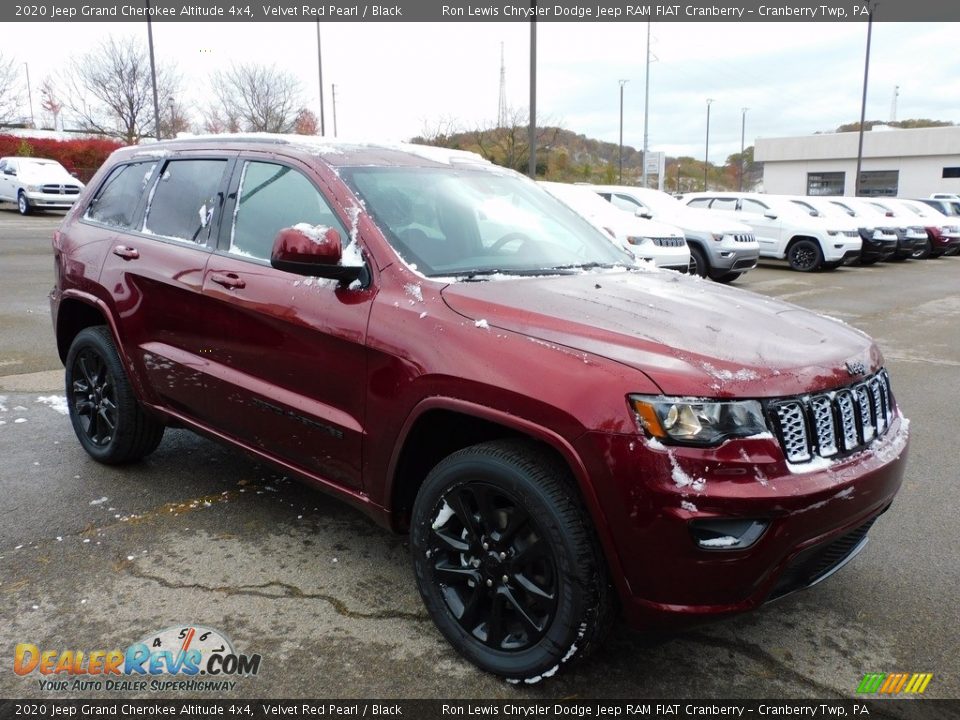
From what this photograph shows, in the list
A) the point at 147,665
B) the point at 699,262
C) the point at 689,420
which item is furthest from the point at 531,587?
the point at 699,262

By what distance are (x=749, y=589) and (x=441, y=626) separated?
Answer: 3.44 feet

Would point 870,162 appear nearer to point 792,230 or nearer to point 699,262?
point 792,230

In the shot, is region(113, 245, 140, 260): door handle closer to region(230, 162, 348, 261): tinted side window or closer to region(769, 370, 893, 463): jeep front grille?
region(230, 162, 348, 261): tinted side window

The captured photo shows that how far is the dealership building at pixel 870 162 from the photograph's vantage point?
53688mm

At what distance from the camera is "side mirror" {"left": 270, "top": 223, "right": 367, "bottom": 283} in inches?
112

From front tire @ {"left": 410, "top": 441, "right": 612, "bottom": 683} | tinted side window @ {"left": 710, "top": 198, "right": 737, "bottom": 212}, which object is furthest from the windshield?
tinted side window @ {"left": 710, "top": 198, "right": 737, "bottom": 212}

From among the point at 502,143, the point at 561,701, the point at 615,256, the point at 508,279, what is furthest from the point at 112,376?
the point at 502,143

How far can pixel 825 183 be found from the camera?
59.4 meters

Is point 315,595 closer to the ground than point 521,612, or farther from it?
closer to the ground

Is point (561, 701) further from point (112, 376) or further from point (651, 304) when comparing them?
point (112, 376)

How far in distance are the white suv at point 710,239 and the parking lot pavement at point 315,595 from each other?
28.9ft

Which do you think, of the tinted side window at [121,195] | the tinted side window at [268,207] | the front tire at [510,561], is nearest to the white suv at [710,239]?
the tinted side window at [121,195]

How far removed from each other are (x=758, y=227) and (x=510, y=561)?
17.2m

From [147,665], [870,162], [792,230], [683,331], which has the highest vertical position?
[870,162]
